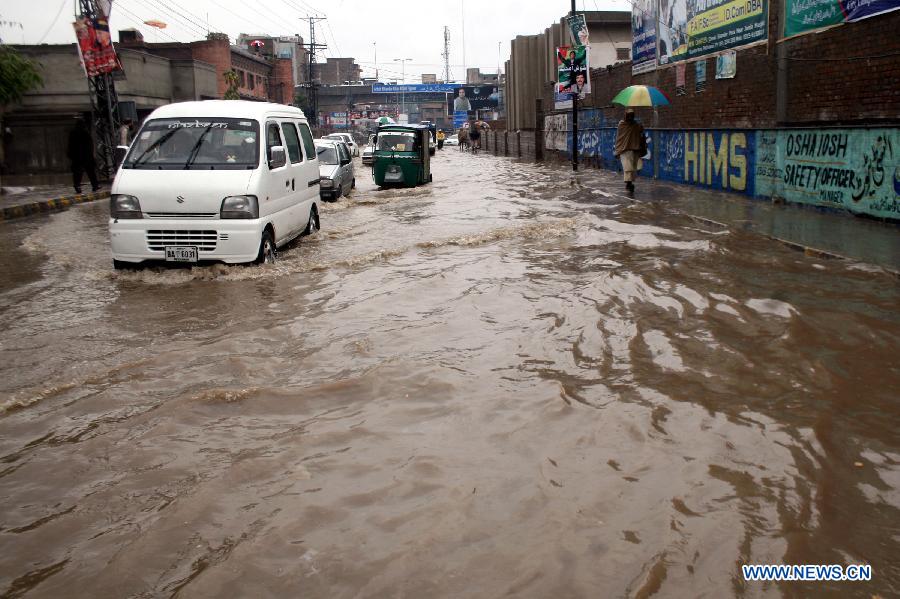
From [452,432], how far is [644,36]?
22137 mm

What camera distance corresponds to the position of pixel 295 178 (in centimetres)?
1071

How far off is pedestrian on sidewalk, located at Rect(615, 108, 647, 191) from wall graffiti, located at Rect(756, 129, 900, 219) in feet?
9.84

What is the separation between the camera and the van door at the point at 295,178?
10.6 meters

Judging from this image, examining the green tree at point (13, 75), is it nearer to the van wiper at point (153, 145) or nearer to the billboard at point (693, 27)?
the van wiper at point (153, 145)

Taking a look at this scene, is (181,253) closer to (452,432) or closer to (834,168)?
(452,432)

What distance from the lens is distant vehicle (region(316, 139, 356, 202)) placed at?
62.0 feet

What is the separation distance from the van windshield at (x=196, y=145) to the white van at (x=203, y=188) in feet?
0.04

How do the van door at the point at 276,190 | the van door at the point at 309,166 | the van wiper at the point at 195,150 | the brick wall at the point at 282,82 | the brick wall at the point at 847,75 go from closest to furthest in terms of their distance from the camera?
1. the van wiper at the point at 195,150
2. the van door at the point at 276,190
3. the van door at the point at 309,166
4. the brick wall at the point at 847,75
5. the brick wall at the point at 282,82

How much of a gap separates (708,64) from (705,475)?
17317mm

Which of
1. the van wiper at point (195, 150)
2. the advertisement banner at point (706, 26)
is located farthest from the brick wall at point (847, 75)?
the van wiper at point (195, 150)

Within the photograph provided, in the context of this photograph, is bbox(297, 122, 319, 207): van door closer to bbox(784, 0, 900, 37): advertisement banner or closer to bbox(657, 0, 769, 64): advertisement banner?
bbox(784, 0, 900, 37): advertisement banner

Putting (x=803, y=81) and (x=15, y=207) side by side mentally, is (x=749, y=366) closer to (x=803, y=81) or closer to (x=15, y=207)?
(x=803, y=81)

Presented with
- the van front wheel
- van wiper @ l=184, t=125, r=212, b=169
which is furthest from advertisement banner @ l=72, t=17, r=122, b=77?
the van front wheel

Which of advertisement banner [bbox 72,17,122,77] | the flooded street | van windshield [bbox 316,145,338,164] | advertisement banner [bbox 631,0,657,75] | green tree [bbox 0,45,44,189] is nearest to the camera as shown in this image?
the flooded street
